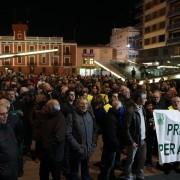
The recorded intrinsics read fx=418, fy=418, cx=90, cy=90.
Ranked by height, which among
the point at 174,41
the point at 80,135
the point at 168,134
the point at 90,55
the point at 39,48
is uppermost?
the point at 39,48

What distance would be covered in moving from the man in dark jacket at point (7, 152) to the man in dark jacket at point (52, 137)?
3.91 feet

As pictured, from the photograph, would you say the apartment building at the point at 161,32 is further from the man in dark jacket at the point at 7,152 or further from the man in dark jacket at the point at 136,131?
the man in dark jacket at the point at 7,152

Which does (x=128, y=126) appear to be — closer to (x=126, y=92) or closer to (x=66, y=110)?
(x=66, y=110)

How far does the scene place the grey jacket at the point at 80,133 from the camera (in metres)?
7.05

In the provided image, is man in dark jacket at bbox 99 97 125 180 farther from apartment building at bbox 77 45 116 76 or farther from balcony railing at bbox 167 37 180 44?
apartment building at bbox 77 45 116 76

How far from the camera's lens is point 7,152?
17.8 ft

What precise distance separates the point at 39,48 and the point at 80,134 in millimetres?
92830

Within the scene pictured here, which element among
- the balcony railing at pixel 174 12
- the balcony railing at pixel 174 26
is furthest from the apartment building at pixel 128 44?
the balcony railing at pixel 174 12

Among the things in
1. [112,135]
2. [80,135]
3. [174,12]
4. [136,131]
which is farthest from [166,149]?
[174,12]

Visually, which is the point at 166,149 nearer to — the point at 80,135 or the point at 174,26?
the point at 80,135

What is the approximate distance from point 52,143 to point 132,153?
169cm

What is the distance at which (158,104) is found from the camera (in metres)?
9.92

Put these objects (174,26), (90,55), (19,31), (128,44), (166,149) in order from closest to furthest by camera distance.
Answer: (166,149) < (174,26) < (128,44) < (90,55) < (19,31)

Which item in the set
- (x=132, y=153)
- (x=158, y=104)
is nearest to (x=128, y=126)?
(x=132, y=153)
